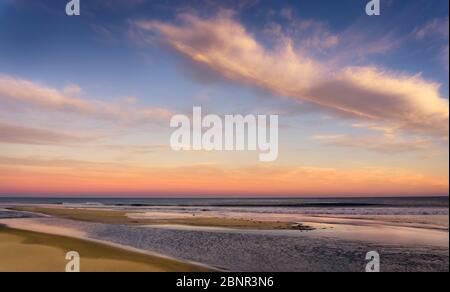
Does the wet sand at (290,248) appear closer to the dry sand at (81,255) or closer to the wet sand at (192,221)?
the dry sand at (81,255)

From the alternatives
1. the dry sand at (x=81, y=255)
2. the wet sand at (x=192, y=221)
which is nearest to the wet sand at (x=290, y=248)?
the dry sand at (x=81, y=255)

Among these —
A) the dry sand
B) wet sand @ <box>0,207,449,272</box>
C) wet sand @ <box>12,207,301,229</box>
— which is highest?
A: the dry sand

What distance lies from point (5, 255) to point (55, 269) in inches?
157

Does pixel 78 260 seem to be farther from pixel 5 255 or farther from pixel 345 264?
pixel 345 264

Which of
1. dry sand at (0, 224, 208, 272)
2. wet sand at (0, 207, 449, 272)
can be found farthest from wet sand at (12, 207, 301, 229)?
dry sand at (0, 224, 208, 272)

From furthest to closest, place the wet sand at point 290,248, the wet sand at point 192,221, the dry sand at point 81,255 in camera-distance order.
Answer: the wet sand at point 192,221 < the wet sand at point 290,248 < the dry sand at point 81,255

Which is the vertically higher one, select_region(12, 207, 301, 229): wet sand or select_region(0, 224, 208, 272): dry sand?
select_region(0, 224, 208, 272): dry sand

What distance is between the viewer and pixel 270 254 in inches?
607

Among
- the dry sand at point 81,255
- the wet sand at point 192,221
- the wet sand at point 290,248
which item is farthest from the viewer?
the wet sand at point 192,221

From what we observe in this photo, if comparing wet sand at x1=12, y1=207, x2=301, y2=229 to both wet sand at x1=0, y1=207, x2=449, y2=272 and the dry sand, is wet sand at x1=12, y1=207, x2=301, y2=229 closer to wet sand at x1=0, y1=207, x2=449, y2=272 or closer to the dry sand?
wet sand at x1=0, y1=207, x2=449, y2=272

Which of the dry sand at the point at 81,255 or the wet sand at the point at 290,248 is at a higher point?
the dry sand at the point at 81,255

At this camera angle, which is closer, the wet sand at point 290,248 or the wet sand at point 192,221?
the wet sand at point 290,248

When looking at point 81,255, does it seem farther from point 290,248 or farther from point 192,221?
point 192,221

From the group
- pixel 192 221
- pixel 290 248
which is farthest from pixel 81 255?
pixel 192 221
